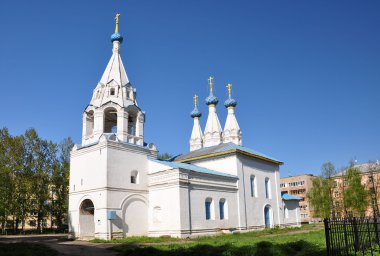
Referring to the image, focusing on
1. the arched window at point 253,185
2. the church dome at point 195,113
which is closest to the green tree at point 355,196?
the arched window at point 253,185

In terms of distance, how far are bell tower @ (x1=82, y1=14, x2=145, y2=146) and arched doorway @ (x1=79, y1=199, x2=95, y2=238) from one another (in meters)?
4.02

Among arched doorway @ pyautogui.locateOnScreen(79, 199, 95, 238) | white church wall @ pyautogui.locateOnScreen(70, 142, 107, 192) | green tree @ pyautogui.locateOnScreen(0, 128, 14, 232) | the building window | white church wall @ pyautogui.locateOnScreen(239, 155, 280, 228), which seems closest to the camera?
white church wall @ pyautogui.locateOnScreen(70, 142, 107, 192)

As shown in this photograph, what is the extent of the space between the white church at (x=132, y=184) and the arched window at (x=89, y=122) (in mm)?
13

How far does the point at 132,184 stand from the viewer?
73.9ft

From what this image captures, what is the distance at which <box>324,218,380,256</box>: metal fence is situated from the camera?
32.6 feet

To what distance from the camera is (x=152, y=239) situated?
20031 millimetres

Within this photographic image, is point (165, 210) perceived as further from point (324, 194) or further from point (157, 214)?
point (324, 194)

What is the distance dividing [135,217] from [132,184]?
6.79 ft

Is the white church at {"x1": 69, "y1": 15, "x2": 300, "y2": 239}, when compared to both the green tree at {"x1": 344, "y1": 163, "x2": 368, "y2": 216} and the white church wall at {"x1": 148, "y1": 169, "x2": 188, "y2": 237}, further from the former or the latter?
the green tree at {"x1": 344, "y1": 163, "x2": 368, "y2": 216}

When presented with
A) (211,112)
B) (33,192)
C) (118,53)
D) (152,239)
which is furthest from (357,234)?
(33,192)

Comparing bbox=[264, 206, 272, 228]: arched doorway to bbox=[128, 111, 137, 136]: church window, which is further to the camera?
bbox=[264, 206, 272, 228]: arched doorway

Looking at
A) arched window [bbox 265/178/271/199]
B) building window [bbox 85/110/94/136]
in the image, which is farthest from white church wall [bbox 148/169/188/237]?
arched window [bbox 265/178/271/199]

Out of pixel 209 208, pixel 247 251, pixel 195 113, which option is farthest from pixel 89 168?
pixel 195 113

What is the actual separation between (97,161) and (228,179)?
9.78 meters
